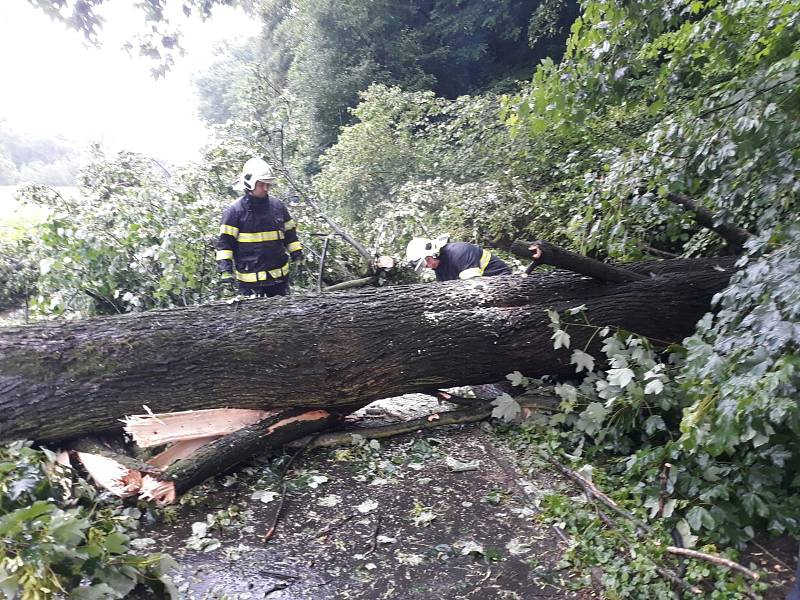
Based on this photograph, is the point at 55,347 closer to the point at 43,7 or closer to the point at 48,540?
the point at 48,540

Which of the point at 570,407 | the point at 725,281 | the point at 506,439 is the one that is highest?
the point at 725,281

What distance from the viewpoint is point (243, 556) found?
2145 millimetres

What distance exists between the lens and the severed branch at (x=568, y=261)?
2.73 m

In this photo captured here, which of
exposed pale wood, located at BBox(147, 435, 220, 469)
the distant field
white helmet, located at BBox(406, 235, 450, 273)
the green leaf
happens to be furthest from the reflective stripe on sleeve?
the distant field

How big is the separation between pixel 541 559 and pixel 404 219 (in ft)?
13.5

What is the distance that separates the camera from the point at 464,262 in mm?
3943

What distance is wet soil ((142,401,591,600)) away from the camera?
1.98 metres

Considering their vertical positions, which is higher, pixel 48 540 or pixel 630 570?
pixel 48 540

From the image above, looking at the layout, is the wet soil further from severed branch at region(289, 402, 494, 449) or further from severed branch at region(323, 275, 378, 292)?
severed branch at region(323, 275, 378, 292)

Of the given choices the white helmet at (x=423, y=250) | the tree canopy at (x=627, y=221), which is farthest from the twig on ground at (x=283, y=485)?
the white helmet at (x=423, y=250)

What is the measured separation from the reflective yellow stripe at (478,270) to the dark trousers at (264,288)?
1396mm

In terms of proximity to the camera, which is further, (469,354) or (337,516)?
(469,354)

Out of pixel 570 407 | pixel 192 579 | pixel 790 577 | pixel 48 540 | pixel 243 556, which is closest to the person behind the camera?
pixel 48 540

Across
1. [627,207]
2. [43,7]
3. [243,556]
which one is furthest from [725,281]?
[43,7]
